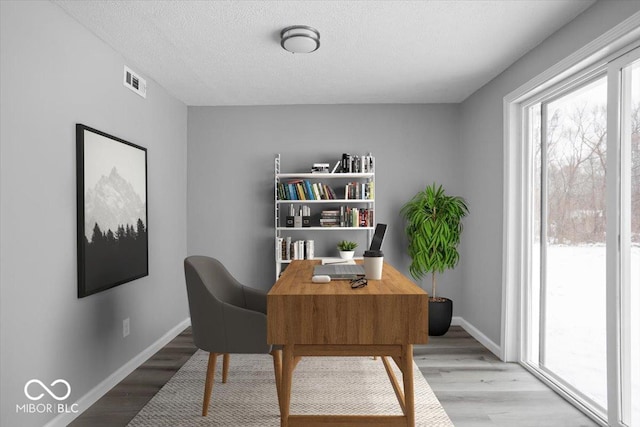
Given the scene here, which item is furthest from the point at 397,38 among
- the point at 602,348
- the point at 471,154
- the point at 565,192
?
the point at 602,348

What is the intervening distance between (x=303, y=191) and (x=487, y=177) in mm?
1860

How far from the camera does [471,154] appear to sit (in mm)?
4316

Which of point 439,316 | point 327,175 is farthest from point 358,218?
point 439,316

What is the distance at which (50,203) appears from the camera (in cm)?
230

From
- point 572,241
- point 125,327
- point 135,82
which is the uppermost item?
point 135,82

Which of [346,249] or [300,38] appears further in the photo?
[346,249]

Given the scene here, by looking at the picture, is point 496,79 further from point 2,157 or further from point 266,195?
point 2,157

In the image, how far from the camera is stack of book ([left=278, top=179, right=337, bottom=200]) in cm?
443

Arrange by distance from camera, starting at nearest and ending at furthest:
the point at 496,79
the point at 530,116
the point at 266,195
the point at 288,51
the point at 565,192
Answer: the point at 565,192 < the point at 288,51 < the point at 530,116 < the point at 496,79 < the point at 266,195

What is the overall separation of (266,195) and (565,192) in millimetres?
2966

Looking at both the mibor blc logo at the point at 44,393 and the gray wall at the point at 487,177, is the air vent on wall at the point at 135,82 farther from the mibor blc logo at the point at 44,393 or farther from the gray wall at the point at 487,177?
the gray wall at the point at 487,177

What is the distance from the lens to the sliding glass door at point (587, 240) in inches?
88.4

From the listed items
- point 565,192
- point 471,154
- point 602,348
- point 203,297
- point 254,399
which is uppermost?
point 471,154

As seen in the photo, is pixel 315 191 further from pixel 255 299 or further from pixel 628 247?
pixel 628 247
